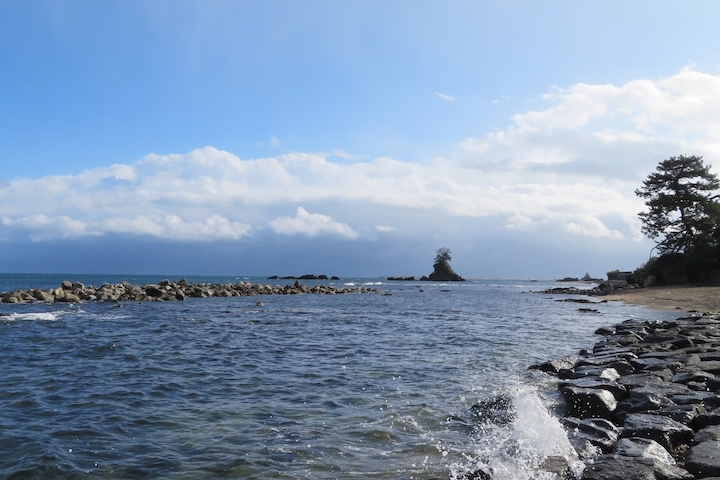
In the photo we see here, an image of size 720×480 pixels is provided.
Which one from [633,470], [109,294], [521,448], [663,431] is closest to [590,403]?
[663,431]

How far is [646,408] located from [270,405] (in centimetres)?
687

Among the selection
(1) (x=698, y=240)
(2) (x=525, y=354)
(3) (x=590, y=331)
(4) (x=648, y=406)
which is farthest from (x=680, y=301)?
(4) (x=648, y=406)

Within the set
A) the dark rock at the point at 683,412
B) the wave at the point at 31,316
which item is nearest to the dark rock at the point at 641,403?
the dark rock at the point at 683,412

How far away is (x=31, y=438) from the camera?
287 inches

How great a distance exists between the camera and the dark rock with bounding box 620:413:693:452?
6.73 metres

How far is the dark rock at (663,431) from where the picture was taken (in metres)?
6.73

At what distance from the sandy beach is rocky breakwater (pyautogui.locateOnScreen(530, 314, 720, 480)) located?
18.6 metres

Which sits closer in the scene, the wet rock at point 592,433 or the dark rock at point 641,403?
the wet rock at point 592,433

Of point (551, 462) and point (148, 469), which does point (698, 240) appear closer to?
point (551, 462)

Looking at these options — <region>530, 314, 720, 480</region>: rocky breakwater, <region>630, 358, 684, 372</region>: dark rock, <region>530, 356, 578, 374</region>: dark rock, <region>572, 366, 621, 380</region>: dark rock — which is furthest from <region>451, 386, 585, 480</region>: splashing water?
<region>630, 358, 684, 372</region>: dark rock

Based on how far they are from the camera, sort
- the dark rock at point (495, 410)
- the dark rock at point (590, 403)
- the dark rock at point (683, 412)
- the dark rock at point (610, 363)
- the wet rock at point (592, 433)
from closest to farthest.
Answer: the wet rock at point (592, 433), the dark rock at point (683, 412), the dark rock at point (495, 410), the dark rock at point (590, 403), the dark rock at point (610, 363)

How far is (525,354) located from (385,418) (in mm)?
8786

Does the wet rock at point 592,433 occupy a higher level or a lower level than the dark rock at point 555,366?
higher

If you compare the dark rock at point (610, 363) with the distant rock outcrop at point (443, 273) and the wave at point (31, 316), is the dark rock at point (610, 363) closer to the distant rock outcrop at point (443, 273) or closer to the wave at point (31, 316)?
the wave at point (31, 316)
